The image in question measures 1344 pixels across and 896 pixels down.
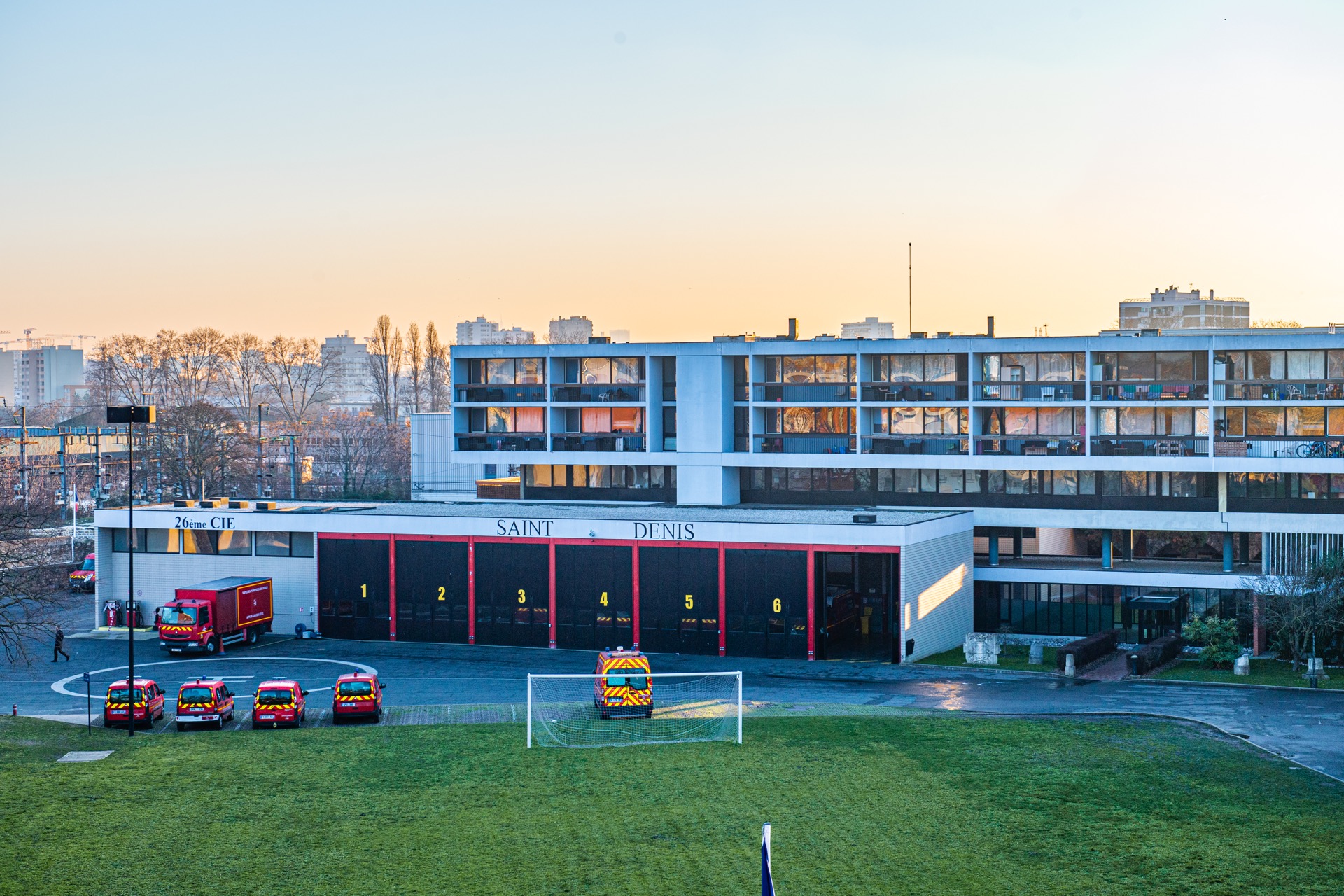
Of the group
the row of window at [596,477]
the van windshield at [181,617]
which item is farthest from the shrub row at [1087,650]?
the van windshield at [181,617]

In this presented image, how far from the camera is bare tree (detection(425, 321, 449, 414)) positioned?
179125 millimetres

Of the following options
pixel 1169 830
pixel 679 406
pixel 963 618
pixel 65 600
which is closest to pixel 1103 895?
pixel 1169 830

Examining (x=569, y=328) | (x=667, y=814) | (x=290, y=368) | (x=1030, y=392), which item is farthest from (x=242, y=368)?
(x=667, y=814)

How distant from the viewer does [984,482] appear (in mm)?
66375

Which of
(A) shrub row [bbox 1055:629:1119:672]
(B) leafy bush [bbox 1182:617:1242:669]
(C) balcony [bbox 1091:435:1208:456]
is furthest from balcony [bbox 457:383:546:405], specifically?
(B) leafy bush [bbox 1182:617:1242:669]

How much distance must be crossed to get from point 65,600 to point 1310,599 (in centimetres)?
6597

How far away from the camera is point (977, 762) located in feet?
116

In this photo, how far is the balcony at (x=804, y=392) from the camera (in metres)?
69.4

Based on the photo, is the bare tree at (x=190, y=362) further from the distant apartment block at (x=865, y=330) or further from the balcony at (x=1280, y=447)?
the balcony at (x=1280, y=447)

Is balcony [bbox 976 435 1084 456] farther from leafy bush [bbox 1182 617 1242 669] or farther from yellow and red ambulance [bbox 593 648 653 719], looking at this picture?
yellow and red ambulance [bbox 593 648 653 719]

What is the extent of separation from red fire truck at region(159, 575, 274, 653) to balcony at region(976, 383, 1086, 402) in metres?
37.4

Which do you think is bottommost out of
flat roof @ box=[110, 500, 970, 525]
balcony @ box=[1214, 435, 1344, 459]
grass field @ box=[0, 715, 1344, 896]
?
grass field @ box=[0, 715, 1344, 896]

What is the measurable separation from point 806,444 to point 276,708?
36600mm

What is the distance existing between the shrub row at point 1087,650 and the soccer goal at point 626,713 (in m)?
14.1
